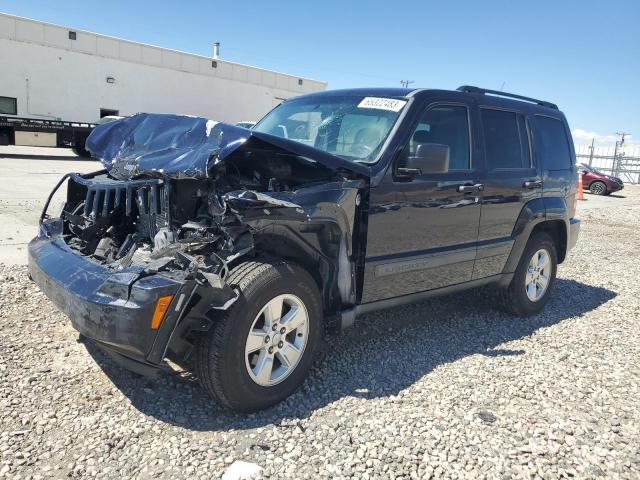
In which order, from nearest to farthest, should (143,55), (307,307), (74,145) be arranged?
(307,307) → (74,145) → (143,55)

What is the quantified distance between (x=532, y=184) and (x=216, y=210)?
3.23m

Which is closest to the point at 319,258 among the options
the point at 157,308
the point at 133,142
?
the point at 157,308

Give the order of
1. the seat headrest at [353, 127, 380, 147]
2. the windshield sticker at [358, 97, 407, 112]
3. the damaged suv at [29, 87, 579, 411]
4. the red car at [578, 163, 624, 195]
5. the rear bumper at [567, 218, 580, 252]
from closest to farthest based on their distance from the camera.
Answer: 1. the damaged suv at [29, 87, 579, 411]
2. the seat headrest at [353, 127, 380, 147]
3. the windshield sticker at [358, 97, 407, 112]
4. the rear bumper at [567, 218, 580, 252]
5. the red car at [578, 163, 624, 195]

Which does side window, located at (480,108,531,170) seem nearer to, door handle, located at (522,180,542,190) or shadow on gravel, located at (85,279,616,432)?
door handle, located at (522,180,542,190)

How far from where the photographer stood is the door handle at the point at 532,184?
16.0 feet

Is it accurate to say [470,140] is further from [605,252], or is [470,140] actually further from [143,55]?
[143,55]

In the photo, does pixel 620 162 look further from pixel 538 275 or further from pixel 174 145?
pixel 174 145

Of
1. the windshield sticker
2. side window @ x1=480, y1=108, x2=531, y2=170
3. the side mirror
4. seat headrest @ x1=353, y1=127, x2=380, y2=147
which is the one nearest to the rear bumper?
side window @ x1=480, y1=108, x2=531, y2=170

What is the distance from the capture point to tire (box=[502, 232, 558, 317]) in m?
5.10

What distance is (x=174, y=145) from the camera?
341 centimetres

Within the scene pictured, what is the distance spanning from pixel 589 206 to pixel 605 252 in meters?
9.72

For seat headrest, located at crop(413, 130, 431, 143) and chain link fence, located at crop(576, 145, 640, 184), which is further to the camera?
chain link fence, located at crop(576, 145, 640, 184)

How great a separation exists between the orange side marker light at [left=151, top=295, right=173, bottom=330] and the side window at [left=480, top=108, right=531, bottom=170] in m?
3.06

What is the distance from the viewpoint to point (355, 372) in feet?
12.1
